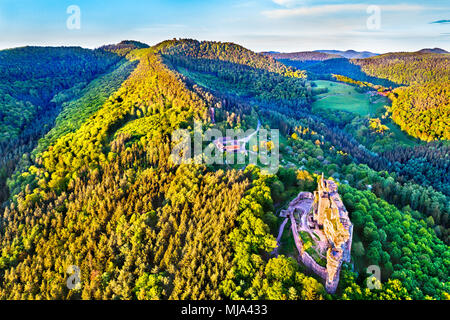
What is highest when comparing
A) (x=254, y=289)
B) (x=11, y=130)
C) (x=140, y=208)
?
(x=11, y=130)

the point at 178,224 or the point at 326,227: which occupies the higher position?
the point at 326,227

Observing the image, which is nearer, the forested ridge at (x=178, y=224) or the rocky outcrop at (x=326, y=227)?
the rocky outcrop at (x=326, y=227)

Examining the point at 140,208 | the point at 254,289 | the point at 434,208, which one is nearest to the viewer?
the point at 254,289

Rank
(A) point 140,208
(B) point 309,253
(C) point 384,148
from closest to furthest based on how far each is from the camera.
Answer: (B) point 309,253
(A) point 140,208
(C) point 384,148

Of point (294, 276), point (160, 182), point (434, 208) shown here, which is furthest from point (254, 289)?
point (434, 208)

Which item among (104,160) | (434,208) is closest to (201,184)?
(104,160)

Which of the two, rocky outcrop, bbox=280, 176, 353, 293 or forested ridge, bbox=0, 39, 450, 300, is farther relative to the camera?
forested ridge, bbox=0, 39, 450, 300

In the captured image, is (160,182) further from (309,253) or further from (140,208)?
(309,253)

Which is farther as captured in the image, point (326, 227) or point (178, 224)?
point (178, 224)

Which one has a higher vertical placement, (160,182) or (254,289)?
(160,182)
